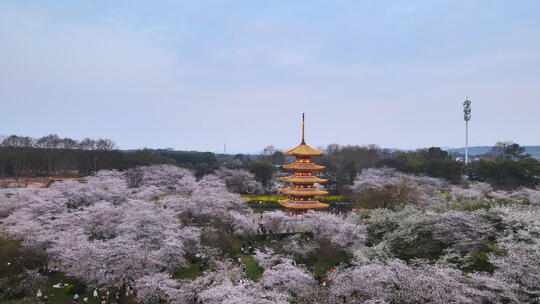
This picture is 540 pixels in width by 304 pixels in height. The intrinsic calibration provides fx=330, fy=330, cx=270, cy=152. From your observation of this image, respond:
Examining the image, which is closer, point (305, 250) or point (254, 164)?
point (305, 250)

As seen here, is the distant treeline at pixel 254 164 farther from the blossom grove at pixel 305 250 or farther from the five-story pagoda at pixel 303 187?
the blossom grove at pixel 305 250

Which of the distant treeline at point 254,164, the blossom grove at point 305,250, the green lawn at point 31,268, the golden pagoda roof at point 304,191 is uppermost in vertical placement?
the distant treeline at point 254,164

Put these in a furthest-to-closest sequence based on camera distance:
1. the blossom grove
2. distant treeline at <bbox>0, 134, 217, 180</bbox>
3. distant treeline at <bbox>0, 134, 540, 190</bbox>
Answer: distant treeline at <bbox>0, 134, 217, 180</bbox>
distant treeline at <bbox>0, 134, 540, 190</bbox>
the blossom grove

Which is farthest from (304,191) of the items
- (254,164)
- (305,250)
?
(254,164)

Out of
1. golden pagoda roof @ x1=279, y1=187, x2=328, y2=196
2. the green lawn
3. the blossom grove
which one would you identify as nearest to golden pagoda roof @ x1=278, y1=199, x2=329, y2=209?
golden pagoda roof @ x1=279, y1=187, x2=328, y2=196

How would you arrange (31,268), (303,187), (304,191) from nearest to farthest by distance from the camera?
(31,268) → (304,191) → (303,187)

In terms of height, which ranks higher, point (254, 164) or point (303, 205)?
point (254, 164)

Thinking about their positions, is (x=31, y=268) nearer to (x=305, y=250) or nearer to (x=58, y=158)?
(x=305, y=250)

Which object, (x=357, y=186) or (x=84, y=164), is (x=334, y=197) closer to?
(x=357, y=186)

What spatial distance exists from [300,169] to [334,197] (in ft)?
53.8

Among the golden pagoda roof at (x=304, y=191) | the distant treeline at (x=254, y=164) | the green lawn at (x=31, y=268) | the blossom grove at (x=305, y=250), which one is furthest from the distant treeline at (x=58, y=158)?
the green lawn at (x=31, y=268)

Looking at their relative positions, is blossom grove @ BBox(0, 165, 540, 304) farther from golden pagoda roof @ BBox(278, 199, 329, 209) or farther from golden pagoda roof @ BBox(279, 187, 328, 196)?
golden pagoda roof @ BBox(279, 187, 328, 196)

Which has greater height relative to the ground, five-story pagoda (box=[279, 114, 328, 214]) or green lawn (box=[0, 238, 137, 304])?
five-story pagoda (box=[279, 114, 328, 214])

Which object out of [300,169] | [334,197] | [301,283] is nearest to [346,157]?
[334,197]
